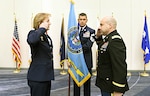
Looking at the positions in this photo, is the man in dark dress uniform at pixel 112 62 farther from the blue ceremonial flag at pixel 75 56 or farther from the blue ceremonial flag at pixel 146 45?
the blue ceremonial flag at pixel 146 45

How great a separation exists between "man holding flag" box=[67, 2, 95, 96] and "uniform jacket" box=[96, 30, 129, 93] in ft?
3.95

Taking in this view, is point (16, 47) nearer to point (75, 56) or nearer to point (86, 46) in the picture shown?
point (86, 46)

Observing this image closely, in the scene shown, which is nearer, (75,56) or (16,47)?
(75,56)

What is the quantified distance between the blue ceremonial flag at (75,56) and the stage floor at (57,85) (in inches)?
46.9

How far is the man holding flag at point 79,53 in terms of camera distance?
3.89m

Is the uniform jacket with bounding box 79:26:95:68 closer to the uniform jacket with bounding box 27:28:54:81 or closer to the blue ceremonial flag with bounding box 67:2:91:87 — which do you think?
the blue ceremonial flag with bounding box 67:2:91:87

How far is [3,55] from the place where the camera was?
8.66 meters

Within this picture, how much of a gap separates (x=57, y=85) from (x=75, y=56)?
7.67ft

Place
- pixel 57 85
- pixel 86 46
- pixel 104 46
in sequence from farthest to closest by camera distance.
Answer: pixel 57 85 < pixel 86 46 < pixel 104 46

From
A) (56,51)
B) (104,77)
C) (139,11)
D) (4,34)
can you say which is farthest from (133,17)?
(104,77)

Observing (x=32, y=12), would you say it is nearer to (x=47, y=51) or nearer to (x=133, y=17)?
(x=133, y=17)

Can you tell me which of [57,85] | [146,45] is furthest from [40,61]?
[146,45]

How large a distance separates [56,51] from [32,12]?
1581 millimetres

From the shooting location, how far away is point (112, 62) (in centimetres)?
246
